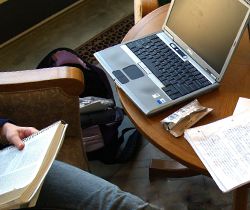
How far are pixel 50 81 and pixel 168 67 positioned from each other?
334 mm

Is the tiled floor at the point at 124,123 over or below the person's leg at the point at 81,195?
below

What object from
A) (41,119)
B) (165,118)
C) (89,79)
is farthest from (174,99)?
(89,79)

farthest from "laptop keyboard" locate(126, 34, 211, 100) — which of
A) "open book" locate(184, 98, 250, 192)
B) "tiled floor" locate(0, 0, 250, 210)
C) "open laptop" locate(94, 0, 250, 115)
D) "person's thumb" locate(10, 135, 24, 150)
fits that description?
"tiled floor" locate(0, 0, 250, 210)

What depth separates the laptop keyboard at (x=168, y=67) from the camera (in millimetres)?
1029

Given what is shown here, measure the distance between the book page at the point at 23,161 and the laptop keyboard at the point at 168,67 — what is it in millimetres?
305

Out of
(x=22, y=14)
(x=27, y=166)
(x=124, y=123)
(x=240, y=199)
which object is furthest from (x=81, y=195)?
(x=22, y=14)

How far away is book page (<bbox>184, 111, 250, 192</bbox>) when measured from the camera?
2.80 feet

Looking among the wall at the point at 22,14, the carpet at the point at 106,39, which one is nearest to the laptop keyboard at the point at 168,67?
the carpet at the point at 106,39

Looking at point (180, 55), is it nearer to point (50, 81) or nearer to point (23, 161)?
point (50, 81)

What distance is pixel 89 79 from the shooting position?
5.17ft

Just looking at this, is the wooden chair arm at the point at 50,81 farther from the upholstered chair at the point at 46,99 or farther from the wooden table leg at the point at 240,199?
the wooden table leg at the point at 240,199

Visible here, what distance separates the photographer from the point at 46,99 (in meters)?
1.18

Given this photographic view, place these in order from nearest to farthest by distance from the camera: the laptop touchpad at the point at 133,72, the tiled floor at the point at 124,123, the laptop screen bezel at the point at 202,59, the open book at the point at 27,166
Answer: the open book at the point at 27,166 < the laptop screen bezel at the point at 202,59 < the laptop touchpad at the point at 133,72 < the tiled floor at the point at 124,123

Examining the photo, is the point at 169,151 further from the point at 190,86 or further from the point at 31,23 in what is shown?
the point at 31,23
